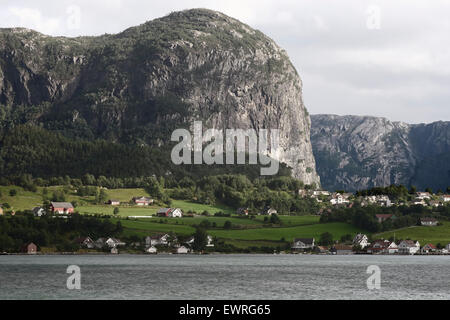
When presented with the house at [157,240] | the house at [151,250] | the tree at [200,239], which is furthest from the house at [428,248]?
the house at [151,250]

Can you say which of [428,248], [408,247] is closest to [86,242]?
[408,247]

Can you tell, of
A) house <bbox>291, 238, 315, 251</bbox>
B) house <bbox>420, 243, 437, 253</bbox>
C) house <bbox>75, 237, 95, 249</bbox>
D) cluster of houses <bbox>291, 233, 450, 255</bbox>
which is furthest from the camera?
house <bbox>420, 243, 437, 253</bbox>

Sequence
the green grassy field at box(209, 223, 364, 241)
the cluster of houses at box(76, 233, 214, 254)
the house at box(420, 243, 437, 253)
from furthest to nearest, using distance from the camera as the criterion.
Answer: the house at box(420, 243, 437, 253) < the green grassy field at box(209, 223, 364, 241) < the cluster of houses at box(76, 233, 214, 254)

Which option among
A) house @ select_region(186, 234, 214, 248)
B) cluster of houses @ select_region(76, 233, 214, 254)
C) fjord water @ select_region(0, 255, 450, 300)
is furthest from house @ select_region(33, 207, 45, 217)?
fjord water @ select_region(0, 255, 450, 300)

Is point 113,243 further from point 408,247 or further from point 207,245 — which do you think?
point 408,247

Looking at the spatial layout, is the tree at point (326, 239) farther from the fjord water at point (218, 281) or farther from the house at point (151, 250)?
the fjord water at point (218, 281)

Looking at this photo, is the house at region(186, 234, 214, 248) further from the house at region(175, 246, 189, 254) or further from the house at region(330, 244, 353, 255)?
the house at region(330, 244, 353, 255)
